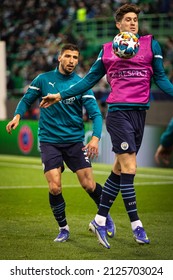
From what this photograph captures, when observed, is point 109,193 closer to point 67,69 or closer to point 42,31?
point 67,69

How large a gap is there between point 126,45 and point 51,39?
22267mm

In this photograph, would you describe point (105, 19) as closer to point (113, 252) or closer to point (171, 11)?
→ point (171, 11)

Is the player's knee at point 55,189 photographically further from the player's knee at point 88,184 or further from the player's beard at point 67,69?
the player's beard at point 67,69

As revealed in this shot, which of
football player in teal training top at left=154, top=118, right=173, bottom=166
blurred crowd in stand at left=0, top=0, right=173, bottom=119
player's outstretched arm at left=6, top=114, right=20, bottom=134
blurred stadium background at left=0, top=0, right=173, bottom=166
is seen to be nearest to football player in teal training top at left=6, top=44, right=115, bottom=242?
player's outstretched arm at left=6, top=114, right=20, bottom=134

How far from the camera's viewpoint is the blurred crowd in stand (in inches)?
1074

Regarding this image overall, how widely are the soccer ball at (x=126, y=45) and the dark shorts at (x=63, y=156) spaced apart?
1.44 m

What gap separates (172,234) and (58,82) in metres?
2.12

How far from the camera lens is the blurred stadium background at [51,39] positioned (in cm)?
2208

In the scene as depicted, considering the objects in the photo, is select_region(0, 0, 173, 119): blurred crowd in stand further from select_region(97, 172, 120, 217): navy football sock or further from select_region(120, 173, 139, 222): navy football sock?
select_region(120, 173, 139, 222): navy football sock

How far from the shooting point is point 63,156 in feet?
29.7

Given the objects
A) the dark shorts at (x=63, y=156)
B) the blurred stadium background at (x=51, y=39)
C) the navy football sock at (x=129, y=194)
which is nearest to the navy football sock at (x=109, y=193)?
the navy football sock at (x=129, y=194)

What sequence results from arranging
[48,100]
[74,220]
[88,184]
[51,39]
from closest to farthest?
1. [48,100]
2. [88,184]
3. [74,220]
4. [51,39]

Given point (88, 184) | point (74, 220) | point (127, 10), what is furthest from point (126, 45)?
point (74, 220)
